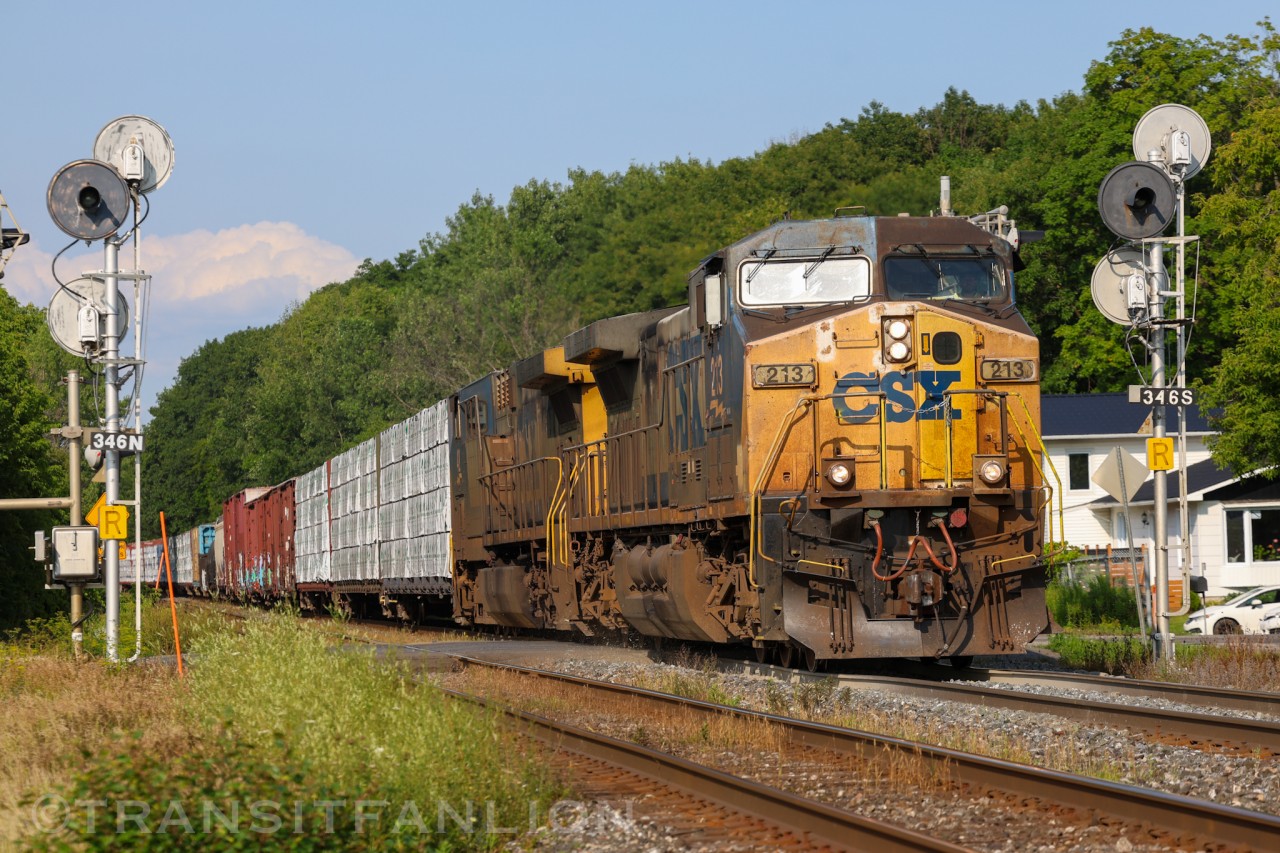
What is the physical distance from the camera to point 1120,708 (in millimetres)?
11688

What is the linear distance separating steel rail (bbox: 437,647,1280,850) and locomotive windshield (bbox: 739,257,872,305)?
16.3ft

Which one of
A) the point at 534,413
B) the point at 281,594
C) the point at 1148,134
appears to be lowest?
the point at 281,594

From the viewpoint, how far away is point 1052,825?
7875mm

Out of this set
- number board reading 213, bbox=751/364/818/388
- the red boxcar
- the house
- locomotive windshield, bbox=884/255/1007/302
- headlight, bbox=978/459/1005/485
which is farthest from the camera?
the red boxcar

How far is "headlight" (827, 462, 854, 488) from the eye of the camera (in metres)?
14.2

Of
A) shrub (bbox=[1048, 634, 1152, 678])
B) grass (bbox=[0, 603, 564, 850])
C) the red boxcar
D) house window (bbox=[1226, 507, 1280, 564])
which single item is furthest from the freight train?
house window (bbox=[1226, 507, 1280, 564])

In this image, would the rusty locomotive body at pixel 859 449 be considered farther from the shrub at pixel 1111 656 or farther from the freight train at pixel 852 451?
the shrub at pixel 1111 656

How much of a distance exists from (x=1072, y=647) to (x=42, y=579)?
29.3 metres

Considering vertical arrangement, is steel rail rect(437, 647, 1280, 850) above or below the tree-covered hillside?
below

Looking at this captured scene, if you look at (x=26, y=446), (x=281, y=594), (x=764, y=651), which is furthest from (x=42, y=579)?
(x=764, y=651)

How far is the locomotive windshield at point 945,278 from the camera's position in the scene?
48.9 feet

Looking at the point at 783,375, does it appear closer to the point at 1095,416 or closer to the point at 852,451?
the point at 852,451

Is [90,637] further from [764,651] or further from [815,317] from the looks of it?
[815,317]

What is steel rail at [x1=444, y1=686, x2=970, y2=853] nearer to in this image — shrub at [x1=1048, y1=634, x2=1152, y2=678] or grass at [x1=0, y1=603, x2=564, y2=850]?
grass at [x1=0, y1=603, x2=564, y2=850]
